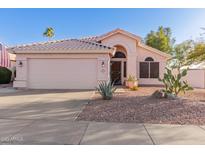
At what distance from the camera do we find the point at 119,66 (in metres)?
24.9

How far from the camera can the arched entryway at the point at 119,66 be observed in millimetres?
24562

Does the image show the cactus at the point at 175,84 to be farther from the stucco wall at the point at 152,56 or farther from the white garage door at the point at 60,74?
the stucco wall at the point at 152,56

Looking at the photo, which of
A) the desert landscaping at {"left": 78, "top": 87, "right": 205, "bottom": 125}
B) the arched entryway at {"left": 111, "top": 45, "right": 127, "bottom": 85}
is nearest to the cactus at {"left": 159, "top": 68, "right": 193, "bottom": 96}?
the desert landscaping at {"left": 78, "top": 87, "right": 205, "bottom": 125}

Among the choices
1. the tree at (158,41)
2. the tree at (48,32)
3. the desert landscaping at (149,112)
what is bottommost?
the desert landscaping at (149,112)

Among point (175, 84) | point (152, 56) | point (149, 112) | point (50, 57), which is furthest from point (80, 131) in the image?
point (152, 56)

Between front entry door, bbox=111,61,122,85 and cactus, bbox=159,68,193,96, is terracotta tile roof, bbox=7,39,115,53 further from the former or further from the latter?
cactus, bbox=159,68,193,96

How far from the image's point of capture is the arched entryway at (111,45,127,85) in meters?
24.6

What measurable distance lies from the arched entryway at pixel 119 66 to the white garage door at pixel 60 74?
5.30 meters

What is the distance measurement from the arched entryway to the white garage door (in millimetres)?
5300

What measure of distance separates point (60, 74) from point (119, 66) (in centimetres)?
720

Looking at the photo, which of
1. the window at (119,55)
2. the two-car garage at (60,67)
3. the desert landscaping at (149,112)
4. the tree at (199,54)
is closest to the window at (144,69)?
the window at (119,55)
